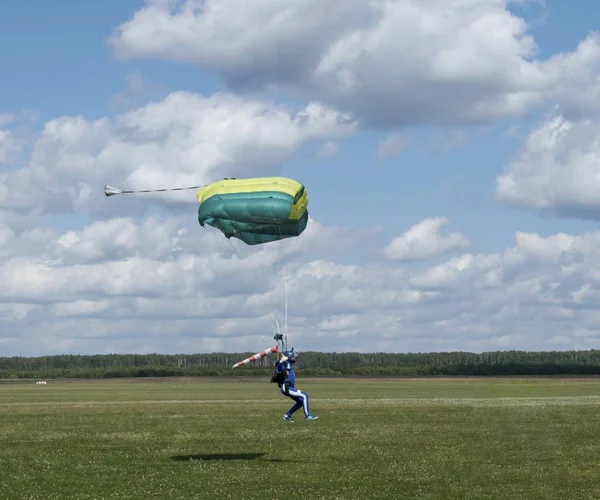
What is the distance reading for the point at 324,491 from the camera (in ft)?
84.3

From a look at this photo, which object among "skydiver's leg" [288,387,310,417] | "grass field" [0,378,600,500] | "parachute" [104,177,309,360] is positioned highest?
"parachute" [104,177,309,360]

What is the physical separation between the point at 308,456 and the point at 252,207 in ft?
27.9

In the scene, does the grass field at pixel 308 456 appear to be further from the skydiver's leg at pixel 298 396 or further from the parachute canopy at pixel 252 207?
the parachute canopy at pixel 252 207

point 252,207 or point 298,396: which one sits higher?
point 252,207

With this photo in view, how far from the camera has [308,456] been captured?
32.1 meters

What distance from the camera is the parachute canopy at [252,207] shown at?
103 ft

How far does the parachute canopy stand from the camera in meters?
31.3

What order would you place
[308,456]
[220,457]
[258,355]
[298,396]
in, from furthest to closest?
1. [298,396]
2. [220,457]
3. [308,456]
4. [258,355]

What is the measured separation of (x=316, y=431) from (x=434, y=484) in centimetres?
1368

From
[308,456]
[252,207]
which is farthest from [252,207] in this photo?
[308,456]

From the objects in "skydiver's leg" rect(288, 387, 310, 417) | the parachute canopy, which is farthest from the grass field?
the parachute canopy

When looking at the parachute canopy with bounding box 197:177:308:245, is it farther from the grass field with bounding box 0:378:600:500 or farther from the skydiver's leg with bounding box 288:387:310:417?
the grass field with bounding box 0:378:600:500

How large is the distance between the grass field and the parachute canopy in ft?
25.2

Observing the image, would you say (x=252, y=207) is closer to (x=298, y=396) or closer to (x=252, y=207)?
(x=252, y=207)
